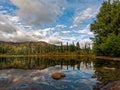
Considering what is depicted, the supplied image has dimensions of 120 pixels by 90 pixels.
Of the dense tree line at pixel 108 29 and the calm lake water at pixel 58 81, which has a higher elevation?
the dense tree line at pixel 108 29

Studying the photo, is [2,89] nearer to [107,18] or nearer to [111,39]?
[111,39]

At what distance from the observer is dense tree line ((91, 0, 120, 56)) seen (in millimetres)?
58919

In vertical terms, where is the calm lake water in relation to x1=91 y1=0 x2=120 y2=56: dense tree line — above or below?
below

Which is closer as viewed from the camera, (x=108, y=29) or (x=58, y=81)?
(x=58, y=81)

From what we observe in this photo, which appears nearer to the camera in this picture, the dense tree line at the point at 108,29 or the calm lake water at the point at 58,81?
the calm lake water at the point at 58,81

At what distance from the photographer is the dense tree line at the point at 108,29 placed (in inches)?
2320

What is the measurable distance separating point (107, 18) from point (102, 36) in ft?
19.7

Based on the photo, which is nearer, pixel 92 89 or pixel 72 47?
pixel 92 89

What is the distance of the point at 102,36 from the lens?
64438 mm

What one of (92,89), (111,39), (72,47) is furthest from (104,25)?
(72,47)

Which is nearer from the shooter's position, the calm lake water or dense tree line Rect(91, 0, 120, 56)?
the calm lake water

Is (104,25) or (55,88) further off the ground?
(104,25)

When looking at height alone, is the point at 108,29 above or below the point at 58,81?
above

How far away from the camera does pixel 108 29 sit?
6194 centimetres
